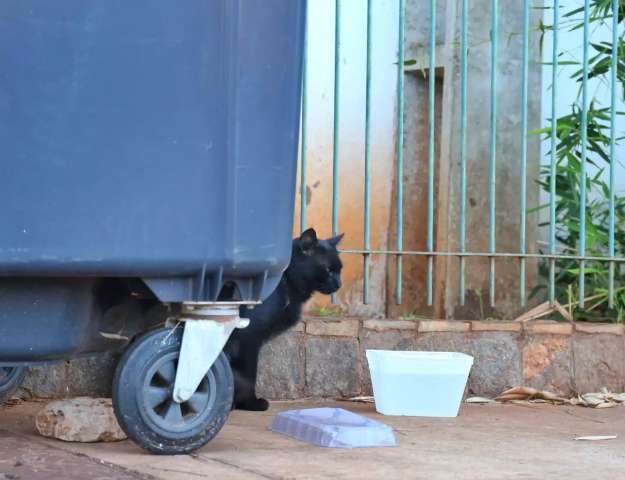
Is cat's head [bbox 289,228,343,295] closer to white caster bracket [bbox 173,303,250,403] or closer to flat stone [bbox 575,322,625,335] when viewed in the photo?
flat stone [bbox 575,322,625,335]

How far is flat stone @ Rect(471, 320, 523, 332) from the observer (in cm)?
488

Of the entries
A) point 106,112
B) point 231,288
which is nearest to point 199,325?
point 231,288

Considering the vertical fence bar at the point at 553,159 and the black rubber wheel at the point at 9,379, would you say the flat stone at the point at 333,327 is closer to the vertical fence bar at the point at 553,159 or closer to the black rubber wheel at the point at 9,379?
the vertical fence bar at the point at 553,159

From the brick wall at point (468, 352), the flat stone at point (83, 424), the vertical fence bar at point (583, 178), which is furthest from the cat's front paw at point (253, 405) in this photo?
the vertical fence bar at point (583, 178)

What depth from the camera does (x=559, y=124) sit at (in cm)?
535

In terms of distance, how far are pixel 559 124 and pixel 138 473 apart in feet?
10.4

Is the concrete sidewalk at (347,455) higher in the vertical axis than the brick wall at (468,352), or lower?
lower

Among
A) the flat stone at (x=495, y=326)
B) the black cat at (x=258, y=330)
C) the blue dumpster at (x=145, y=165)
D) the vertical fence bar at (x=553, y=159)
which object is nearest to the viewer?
the blue dumpster at (x=145, y=165)

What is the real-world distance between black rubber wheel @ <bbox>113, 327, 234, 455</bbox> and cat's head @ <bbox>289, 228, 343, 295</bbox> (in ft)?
4.97

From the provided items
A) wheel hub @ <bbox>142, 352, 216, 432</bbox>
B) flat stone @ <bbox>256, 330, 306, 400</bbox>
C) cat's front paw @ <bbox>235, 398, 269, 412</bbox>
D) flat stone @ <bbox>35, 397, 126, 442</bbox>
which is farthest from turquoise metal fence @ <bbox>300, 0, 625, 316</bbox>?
wheel hub @ <bbox>142, 352, 216, 432</bbox>

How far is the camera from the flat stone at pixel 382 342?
4.76m

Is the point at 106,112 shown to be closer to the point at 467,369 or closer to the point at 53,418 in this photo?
the point at 53,418

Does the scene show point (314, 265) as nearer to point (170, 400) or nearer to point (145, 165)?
point (170, 400)

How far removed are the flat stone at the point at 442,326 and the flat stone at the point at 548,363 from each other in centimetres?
30
